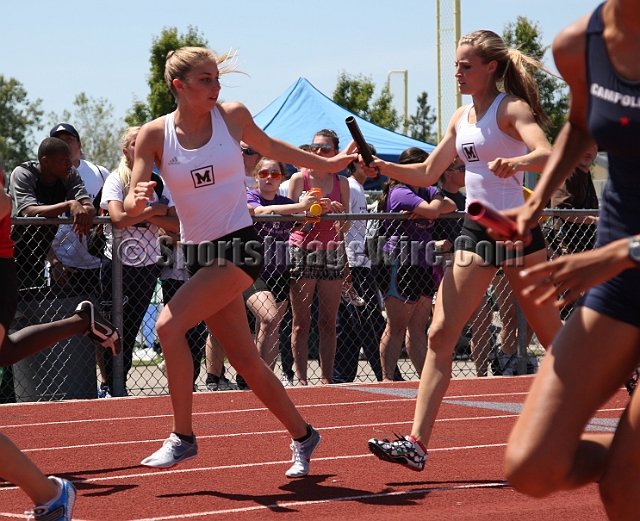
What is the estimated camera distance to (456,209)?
30.8 ft

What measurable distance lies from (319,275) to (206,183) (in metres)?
4.20

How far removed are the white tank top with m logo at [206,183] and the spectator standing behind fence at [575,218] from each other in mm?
5521

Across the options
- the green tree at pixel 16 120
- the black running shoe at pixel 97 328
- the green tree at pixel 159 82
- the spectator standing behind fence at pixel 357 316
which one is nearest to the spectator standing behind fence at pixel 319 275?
the spectator standing behind fence at pixel 357 316

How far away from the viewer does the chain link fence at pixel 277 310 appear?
8.66 meters

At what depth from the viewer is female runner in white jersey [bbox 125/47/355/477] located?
5043 millimetres

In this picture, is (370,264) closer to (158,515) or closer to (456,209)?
(456,209)

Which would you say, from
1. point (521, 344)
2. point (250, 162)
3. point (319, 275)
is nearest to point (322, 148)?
point (250, 162)

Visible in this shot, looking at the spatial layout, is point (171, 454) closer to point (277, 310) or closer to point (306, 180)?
point (277, 310)

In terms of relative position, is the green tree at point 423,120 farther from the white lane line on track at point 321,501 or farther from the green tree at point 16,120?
the white lane line on track at point 321,501

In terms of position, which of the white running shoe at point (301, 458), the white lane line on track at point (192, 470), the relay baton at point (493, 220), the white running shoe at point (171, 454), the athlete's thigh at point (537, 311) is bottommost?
the white lane line on track at point (192, 470)

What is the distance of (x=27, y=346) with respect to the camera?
5.77 meters

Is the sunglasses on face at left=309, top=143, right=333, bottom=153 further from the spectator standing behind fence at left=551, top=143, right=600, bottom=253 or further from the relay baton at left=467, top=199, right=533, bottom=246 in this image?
→ the relay baton at left=467, top=199, right=533, bottom=246

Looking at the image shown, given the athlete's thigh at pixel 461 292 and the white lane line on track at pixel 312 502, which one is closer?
the white lane line on track at pixel 312 502

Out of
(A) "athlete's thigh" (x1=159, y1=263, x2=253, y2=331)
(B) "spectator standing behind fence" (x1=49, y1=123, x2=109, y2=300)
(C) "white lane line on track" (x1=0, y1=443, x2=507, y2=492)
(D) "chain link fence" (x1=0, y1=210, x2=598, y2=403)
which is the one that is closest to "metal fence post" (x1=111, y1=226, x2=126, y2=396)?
(D) "chain link fence" (x1=0, y1=210, x2=598, y2=403)
